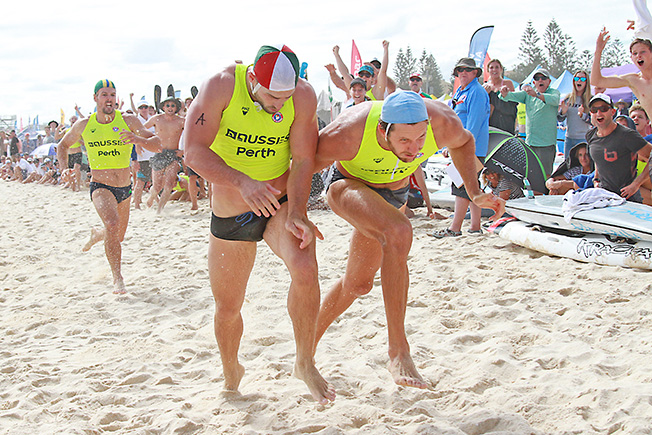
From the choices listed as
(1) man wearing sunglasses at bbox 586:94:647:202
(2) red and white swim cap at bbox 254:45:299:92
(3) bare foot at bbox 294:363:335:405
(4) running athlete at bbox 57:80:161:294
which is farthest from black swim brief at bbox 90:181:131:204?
(1) man wearing sunglasses at bbox 586:94:647:202

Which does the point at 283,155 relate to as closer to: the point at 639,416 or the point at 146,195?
the point at 639,416

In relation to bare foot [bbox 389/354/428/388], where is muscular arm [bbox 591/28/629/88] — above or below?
above

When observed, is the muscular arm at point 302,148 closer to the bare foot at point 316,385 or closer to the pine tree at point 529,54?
the bare foot at point 316,385

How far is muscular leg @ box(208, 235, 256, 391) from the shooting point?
2959mm

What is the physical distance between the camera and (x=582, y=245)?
5418 millimetres

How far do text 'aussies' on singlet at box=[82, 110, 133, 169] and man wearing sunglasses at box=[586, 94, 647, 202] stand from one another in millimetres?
5034

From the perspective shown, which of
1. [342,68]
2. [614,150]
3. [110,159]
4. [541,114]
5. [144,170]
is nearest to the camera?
[110,159]

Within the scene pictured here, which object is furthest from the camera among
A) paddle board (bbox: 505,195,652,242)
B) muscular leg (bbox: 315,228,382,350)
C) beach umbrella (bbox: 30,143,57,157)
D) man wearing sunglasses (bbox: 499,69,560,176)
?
beach umbrella (bbox: 30,143,57,157)

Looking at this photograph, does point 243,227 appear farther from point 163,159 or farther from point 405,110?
point 163,159

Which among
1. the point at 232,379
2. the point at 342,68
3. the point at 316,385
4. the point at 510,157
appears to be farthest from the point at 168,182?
the point at 316,385

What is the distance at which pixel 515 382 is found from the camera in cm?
314

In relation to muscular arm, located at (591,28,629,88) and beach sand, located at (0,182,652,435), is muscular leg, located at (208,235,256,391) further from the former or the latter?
muscular arm, located at (591,28,629,88)

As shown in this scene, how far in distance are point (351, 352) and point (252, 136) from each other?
174 centimetres

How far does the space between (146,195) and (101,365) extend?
10.1 meters
